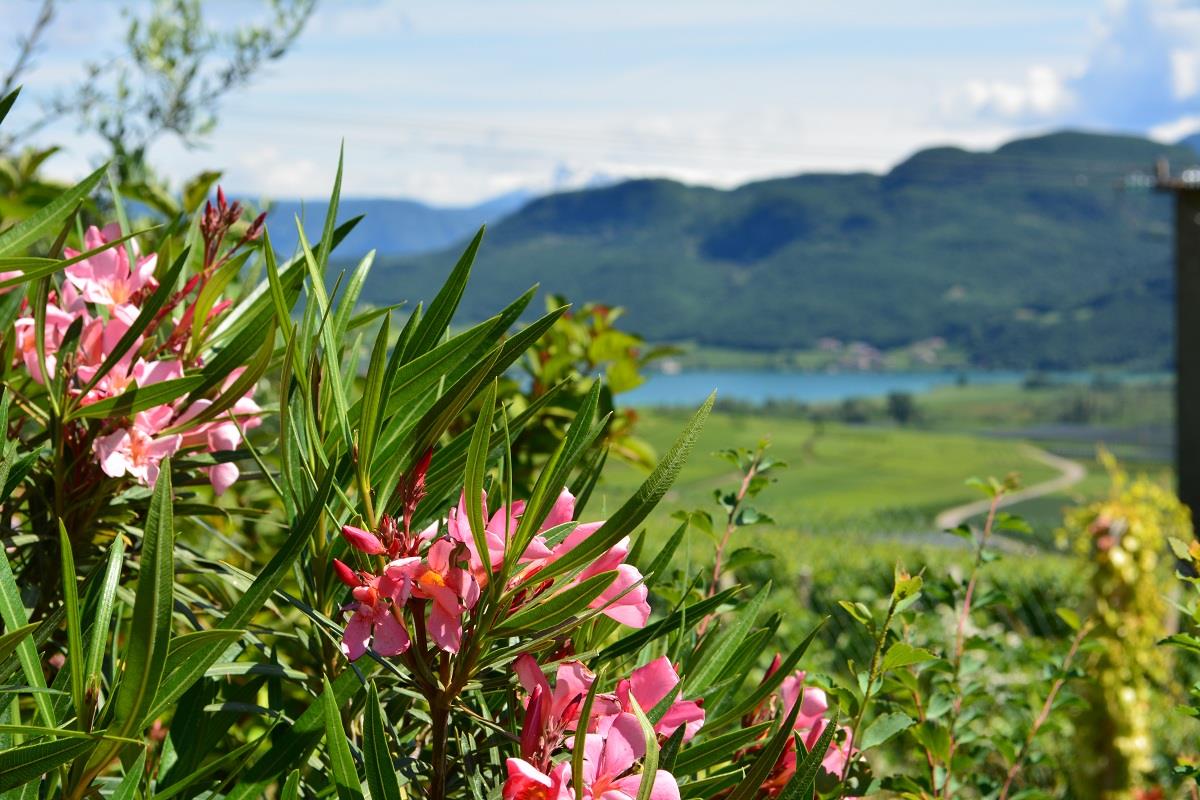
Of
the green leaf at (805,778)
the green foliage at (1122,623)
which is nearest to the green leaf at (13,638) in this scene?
the green leaf at (805,778)

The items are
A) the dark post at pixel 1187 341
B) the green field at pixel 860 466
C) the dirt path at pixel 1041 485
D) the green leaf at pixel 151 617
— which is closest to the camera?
the green leaf at pixel 151 617

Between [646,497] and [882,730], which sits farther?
[882,730]

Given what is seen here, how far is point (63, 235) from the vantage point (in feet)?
2.25

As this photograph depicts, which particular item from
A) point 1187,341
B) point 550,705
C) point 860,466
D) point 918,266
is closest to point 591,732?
point 550,705

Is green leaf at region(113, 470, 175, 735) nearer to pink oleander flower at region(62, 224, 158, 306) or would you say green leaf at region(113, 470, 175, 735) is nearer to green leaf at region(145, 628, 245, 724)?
green leaf at region(145, 628, 245, 724)

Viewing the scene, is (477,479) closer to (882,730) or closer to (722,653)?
(722,653)

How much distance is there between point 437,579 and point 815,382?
314ft

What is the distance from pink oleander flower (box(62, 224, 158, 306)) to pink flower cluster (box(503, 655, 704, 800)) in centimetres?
46

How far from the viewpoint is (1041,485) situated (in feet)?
189

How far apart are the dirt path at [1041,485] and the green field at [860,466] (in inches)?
22.7

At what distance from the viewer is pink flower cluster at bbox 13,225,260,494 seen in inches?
27.0

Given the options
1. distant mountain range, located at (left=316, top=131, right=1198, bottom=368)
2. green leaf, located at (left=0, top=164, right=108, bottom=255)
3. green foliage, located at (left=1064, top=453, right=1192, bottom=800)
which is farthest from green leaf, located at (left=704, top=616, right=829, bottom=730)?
distant mountain range, located at (left=316, top=131, right=1198, bottom=368)

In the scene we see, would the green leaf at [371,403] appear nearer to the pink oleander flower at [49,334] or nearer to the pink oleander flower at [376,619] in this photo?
the pink oleander flower at [376,619]

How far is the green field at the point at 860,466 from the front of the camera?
4709 centimetres
